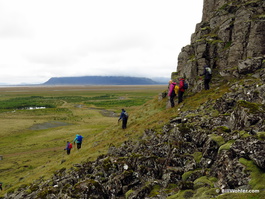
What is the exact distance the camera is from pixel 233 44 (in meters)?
28.2

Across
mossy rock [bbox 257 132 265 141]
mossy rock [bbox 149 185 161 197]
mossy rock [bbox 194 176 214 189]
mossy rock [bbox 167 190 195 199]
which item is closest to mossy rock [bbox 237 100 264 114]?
mossy rock [bbox 257 132 265 141]

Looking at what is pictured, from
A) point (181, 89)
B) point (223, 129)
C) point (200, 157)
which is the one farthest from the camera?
point (181, 89)

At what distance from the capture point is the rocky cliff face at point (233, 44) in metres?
25.1

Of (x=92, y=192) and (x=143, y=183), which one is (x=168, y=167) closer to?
(x=143, y=183)

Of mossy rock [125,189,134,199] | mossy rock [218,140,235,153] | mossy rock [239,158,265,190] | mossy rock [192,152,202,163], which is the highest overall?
mossy rock [218,140,235,153]

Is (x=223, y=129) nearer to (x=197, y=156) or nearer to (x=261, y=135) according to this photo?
(x=197, y=156)

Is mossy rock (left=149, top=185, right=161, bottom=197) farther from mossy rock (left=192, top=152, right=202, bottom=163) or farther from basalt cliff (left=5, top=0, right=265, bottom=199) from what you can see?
mossy rock (left=192, top=152, right=202, bottom=163)

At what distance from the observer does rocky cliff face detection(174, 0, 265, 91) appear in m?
25.1

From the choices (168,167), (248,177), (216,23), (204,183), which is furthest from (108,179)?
(216,23)

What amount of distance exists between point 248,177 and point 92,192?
10.9m

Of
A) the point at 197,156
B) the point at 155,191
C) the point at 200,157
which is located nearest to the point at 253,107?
the point at 200,157

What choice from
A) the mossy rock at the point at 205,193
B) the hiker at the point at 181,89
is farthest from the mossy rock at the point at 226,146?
the hiker at the point at 181,89

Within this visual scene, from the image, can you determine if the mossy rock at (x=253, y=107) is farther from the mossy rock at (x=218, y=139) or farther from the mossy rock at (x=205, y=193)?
the mossy rock at (x=205, y=193)

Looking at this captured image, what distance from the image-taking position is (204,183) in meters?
10.5
